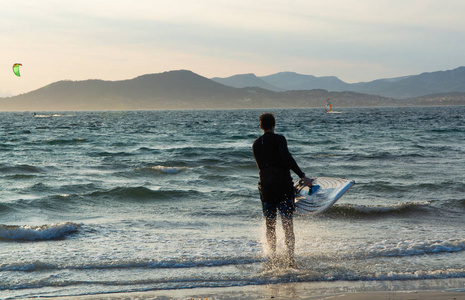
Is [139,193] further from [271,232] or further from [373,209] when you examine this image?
[271,232]

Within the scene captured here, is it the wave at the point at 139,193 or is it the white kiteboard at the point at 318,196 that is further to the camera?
the wave at the point at 139,193

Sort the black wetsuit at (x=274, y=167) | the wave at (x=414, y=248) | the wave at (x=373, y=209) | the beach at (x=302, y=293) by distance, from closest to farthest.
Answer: the beach at (x=302, y=293) → the black wetsuit at (x=274, y=167) → the wave at (x=414, y=248) → the wave at (x=373, y=209)

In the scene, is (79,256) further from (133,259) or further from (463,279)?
(463,279)

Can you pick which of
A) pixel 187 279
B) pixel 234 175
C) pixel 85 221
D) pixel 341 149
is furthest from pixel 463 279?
pixel 341 149

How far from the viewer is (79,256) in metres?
7.23

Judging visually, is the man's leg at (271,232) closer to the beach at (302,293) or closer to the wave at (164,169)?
the beach at (302,293)

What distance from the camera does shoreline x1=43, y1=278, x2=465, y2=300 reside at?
18.1 feet

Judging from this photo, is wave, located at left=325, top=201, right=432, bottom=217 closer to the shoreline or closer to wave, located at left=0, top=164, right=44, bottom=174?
the shoreline

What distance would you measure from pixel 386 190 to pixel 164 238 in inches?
285

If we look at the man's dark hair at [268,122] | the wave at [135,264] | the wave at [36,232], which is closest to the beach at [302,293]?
the wave at [135,264]

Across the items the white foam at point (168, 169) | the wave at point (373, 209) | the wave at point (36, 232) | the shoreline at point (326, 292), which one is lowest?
the wave at point (373, 209)

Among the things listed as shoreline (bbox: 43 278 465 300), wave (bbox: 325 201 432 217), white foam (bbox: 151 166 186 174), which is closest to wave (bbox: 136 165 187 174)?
white foam (bbox: 151 166 186 174)

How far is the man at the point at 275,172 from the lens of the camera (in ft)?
20.3

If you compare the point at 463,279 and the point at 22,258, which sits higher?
the point at 22,258
